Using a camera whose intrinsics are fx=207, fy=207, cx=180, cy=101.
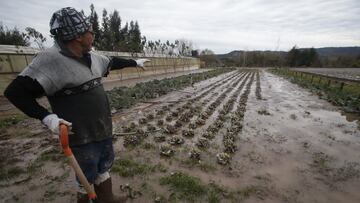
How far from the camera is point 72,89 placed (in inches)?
65.6

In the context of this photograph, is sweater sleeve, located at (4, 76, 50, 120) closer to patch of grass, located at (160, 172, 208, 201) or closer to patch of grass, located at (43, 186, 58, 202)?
patch of grass, located at (43, 186, 58, 202)

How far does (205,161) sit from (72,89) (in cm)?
279

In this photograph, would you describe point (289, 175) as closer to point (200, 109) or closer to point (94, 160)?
point (94, 160)

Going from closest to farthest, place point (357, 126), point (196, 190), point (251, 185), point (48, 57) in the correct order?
point (48, 57) < point (196, 190) < point (251, 185) < point (357, 126)

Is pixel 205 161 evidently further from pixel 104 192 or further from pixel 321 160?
pixel 321 160

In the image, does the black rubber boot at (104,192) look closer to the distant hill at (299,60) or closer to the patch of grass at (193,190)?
the patch of grass at (193,190)

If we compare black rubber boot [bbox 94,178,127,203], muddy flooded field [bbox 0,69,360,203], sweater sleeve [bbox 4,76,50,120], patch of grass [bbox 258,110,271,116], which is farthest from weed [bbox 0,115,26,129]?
patch of grass [bbox 258,110,271,116]

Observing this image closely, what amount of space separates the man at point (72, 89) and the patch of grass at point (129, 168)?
123cm

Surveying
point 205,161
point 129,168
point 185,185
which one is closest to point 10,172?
point 129,168

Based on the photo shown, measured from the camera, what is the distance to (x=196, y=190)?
291 cm

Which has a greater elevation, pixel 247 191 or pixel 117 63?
pixel 117 63

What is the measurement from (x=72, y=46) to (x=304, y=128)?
20.6ft

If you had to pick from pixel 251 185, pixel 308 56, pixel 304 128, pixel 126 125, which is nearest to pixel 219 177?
pixel 251 185

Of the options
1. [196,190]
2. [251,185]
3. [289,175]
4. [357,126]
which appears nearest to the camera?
[196,190]
